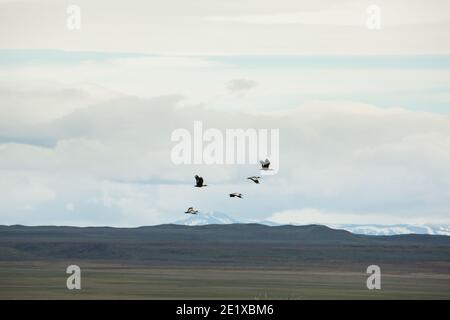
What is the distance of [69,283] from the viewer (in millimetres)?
178750

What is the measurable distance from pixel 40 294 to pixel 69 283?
71.0 ft
